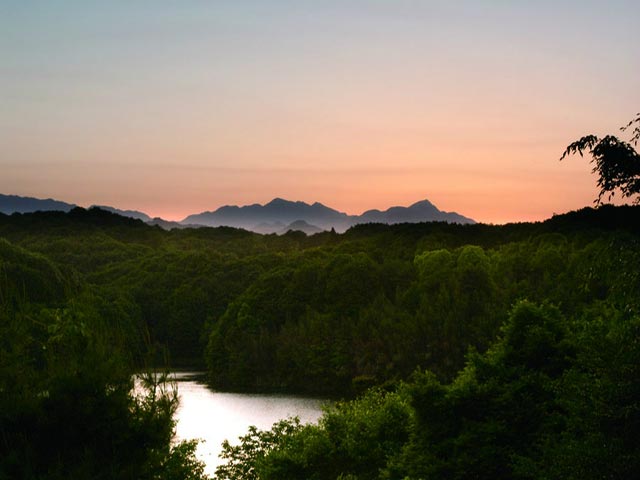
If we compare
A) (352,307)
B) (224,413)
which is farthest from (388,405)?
(352,307)

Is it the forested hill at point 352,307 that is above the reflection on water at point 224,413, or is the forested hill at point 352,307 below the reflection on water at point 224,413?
above

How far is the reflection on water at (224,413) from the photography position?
214 ft

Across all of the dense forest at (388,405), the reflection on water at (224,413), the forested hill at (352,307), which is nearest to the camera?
the dense forest at (388,405)

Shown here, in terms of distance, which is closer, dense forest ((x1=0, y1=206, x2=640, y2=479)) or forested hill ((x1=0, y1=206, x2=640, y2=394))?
dense forest ((x1=0, y1=206, x2=640, y2=479))

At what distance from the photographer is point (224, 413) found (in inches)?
3145

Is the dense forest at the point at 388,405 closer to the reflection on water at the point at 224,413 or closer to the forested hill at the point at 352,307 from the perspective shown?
the reflection on water at the point at 224,413

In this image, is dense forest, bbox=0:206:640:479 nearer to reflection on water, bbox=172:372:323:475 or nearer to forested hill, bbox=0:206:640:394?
reflection on water, bbox=172:372:323:475

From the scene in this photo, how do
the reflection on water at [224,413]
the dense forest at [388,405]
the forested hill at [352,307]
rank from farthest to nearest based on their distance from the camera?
the forested hill at [352,307] → the reflection on water at [224,413] → the dense forest at [388,405]

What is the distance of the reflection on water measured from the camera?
65.2 meters

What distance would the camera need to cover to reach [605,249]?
16812 mm

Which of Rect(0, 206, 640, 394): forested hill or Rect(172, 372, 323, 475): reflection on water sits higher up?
Rect(0, 206, 640, 394): forested hill

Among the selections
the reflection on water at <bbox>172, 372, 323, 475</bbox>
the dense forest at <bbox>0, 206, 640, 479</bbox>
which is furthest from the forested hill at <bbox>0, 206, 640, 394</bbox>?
the dense forest at <bbox>0, 206, 640, 479</bbox>

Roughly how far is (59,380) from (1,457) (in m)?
1.89

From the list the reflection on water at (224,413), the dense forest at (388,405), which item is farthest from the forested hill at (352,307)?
the dense forest at (388,405)
